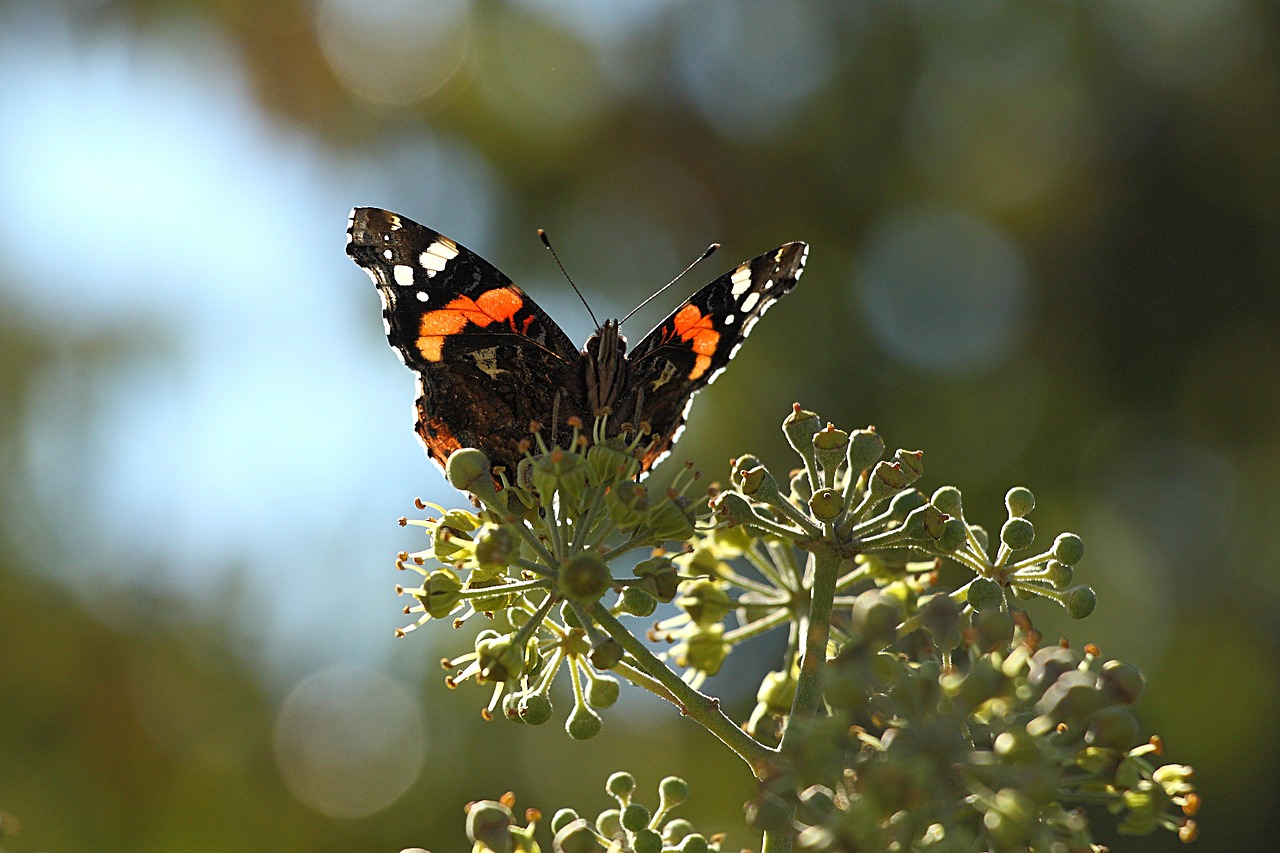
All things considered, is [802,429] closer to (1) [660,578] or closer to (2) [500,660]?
(1) [660,578]

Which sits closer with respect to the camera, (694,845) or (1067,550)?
(694,845)

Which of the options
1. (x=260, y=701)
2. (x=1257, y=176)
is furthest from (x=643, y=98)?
(x=260, y=701)

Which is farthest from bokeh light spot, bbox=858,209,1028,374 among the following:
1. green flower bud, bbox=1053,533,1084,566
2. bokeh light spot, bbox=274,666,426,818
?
green flower bud, bbox=1053,533,1084,566

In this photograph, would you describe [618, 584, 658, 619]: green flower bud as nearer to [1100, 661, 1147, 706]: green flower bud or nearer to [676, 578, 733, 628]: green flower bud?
[676, 578, 733, 628]: green flower bud

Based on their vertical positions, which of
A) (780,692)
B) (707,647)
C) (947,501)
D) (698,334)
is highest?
(698,334)

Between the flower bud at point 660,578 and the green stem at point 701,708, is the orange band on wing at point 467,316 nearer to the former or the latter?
the flower bud at point 660,578

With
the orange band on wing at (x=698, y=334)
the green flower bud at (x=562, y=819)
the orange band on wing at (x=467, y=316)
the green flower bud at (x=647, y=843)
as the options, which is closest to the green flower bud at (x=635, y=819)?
the green flower bud at (x=647, y=843)

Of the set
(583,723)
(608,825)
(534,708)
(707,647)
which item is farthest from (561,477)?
(608,825)
